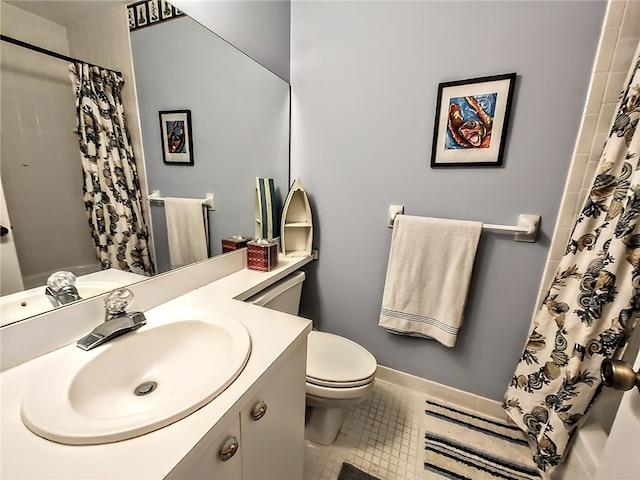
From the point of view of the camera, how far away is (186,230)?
1005 millimetres

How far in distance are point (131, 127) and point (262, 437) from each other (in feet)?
3.13

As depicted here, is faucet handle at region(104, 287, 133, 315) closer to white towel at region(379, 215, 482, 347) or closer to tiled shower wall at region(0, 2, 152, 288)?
tiled shower wall at region(0, 2, 152, 288)

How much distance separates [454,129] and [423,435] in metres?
1.46

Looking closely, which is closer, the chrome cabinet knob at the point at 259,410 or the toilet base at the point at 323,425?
the chrome cabinet knob at the point at 259,410

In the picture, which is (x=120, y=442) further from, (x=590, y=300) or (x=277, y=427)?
(x=590, y=300)

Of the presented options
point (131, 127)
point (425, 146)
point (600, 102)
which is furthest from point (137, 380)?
point (600, 102)

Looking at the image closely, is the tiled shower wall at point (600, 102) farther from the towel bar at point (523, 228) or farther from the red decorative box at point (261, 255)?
the red decorative box at point (261, 255)

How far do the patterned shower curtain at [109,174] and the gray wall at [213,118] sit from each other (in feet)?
0.19

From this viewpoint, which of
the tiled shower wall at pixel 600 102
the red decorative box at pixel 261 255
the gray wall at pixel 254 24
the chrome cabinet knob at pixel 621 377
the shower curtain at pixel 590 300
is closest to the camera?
the chrome cabinet knob at pixel 621 377

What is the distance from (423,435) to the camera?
1.28 meters

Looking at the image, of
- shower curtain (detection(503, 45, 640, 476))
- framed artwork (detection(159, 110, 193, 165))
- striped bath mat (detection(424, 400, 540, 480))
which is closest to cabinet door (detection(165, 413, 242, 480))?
framed artwork (detection(159, 110, 193, 165))

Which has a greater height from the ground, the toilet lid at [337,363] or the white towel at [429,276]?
the white towel at [429,276]

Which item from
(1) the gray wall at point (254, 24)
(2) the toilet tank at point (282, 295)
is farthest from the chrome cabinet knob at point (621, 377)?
(1) the gray wall at point (254, 24)

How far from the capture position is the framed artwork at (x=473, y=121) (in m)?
1.10
